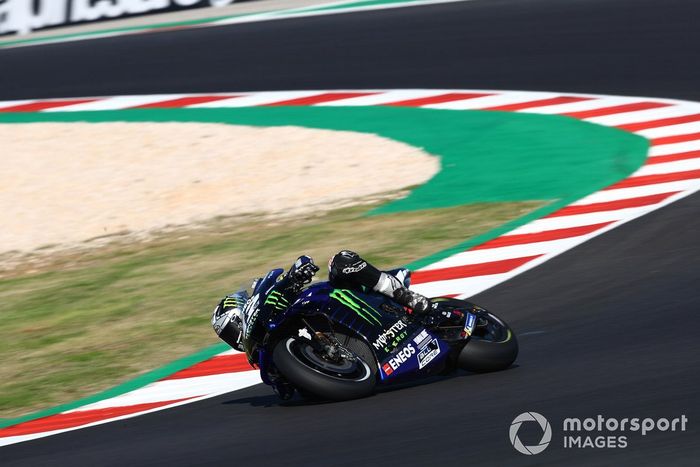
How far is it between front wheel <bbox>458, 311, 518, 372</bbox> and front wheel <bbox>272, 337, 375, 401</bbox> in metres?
0.53

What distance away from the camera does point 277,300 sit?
6898 mm

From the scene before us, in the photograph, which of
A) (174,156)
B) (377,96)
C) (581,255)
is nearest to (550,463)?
(581,255)

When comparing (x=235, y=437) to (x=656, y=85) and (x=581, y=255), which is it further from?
(x=656, y=85)

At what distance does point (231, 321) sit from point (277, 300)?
1.51 feet

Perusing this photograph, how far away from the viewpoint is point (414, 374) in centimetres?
690

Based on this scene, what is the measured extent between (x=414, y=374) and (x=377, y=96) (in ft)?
35.1

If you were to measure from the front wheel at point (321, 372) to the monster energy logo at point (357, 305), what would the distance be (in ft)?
0.74

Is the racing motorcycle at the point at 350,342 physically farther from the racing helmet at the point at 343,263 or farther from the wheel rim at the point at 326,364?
the racing helmet at the point at 343,263

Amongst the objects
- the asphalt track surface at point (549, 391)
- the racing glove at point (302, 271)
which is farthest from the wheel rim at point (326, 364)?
the racing glove at point (302, 271)

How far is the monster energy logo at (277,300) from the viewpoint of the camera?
6.87m
